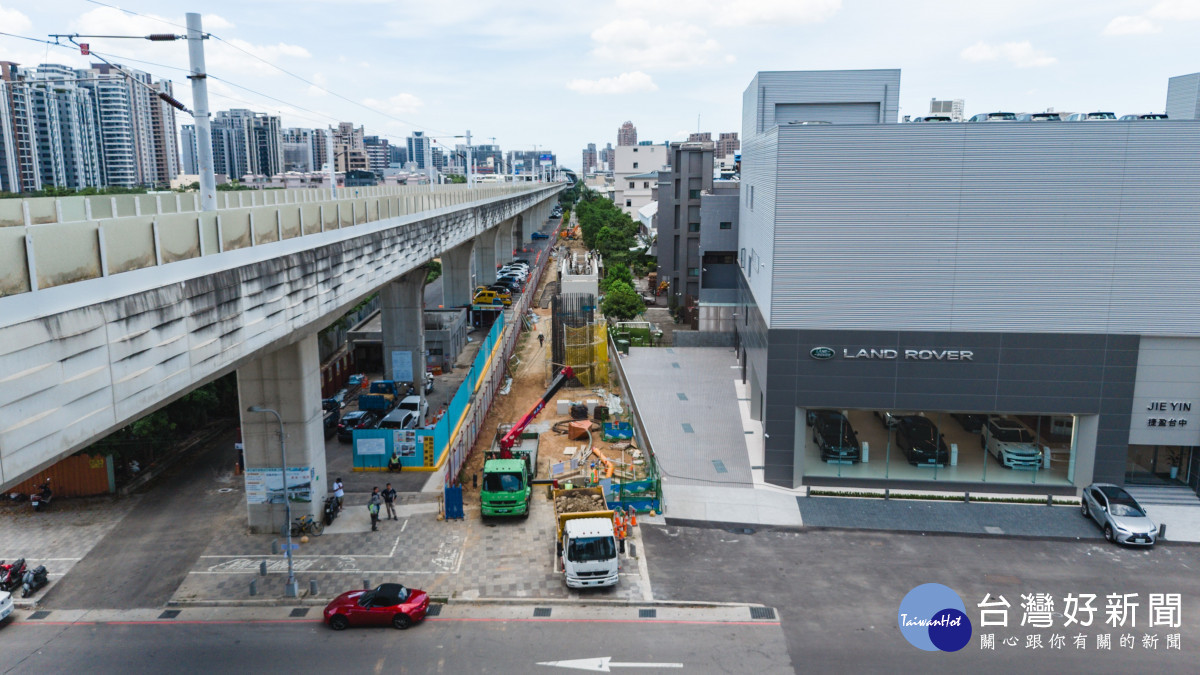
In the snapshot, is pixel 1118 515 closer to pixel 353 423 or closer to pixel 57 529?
pixel 353 423

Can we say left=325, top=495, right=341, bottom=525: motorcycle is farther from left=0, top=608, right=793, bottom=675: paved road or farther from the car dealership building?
the car dealership building

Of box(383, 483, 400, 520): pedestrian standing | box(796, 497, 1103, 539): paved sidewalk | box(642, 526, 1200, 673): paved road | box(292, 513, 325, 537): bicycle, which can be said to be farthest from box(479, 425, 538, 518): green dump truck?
box(796, 497, 1103, 539): paved sidewalk

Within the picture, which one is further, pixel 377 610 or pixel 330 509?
pixel 330 509

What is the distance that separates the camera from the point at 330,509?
25.0m

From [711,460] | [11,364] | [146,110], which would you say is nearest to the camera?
[11,364]

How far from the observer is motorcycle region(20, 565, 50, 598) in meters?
20.6

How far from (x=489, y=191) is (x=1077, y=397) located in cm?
4751

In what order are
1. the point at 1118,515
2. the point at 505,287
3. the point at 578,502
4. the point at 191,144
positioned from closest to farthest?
the point at 1118,515 → the point at 578,502 → the point at 505,287 → the point at 191,144

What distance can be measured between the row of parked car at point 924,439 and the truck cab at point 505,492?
10572mm

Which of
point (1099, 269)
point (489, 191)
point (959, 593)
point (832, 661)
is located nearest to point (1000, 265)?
point (1099, 269)

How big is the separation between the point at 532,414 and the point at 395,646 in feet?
49.6

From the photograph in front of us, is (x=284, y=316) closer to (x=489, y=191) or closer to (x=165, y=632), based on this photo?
(x=165, y=632)

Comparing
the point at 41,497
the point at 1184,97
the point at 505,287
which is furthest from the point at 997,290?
the point at 505,287

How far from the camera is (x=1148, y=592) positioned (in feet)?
65.0
